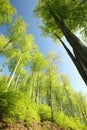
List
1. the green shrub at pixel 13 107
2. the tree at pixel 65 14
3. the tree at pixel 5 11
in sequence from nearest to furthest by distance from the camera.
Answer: the green shrub at pixel 13 107, the tree at pixel 65 14, the tree at pixel 5 11

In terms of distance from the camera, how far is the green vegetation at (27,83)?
8.78 metres

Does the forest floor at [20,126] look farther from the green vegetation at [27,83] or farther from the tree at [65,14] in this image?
the tree at [65,14]

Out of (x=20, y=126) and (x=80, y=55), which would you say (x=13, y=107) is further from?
(x=80, y=55)

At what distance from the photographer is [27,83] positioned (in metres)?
28.5

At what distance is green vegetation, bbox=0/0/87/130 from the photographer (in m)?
8.78

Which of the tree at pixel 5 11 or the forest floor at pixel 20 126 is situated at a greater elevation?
the tree at pixel 5 11

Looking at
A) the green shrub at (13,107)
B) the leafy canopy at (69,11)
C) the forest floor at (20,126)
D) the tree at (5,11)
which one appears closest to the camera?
the forest floor at (20,126)

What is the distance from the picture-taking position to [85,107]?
38656 mm

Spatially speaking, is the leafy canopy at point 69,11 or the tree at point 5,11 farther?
the tree at point 5,11

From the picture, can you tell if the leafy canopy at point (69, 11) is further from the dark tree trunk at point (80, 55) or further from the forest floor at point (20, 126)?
the forest floor at point (20, 126)

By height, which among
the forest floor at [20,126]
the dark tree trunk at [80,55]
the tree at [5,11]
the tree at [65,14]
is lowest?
the forest floor at [20,126]

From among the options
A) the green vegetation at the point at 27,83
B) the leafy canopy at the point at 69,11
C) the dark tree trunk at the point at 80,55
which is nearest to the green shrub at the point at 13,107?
the green vegetation at the point at 27,83

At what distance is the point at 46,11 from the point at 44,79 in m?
18.0

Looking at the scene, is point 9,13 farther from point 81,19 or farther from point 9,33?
point 81,19
